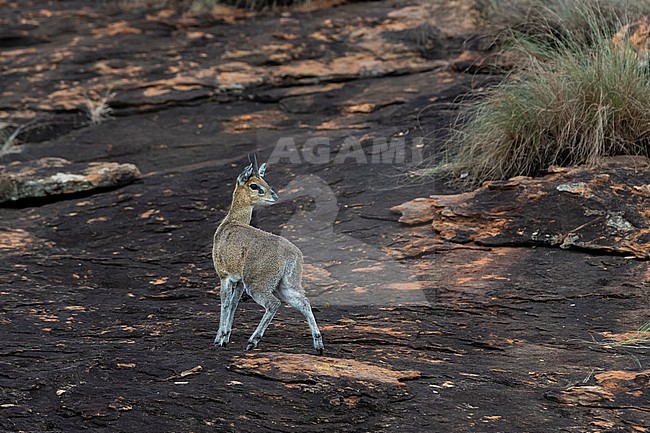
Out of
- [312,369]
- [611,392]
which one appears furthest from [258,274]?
[611,392]

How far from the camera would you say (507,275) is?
666 centimetres

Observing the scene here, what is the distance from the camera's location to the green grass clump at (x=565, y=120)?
7895 mm

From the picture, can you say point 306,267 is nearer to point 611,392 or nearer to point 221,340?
point 221,340

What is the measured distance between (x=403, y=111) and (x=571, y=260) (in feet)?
13.2

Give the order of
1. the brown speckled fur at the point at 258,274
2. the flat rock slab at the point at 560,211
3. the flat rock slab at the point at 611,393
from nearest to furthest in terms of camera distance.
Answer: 1. the flat rock slab at the point at 611,393
2. the brown speckled fur at the point at 258,274
3. the flat rock slab at the point at 560,211

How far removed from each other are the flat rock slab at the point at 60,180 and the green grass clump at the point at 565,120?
3707 millimetres

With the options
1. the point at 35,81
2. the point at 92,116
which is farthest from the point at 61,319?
the point at 35,81

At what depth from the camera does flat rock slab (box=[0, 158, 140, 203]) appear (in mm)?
9586

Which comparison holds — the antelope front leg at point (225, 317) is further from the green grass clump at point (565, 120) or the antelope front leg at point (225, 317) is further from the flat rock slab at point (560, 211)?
the green grass clump at point (565, 120)

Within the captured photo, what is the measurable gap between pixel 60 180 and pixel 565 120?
5.33m

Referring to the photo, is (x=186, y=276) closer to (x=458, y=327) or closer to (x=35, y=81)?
(x=458, y=327)

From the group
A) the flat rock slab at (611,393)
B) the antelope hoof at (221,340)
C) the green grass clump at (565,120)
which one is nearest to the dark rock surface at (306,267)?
the flat rock slab at (611,393)

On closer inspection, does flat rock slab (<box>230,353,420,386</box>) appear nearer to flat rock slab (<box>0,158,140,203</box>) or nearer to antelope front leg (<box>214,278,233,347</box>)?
antelope front leg (<box>214,278,233,347</box>)

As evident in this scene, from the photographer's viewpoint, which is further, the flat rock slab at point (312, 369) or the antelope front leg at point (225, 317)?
the antelope front leg at point (225, 317)
